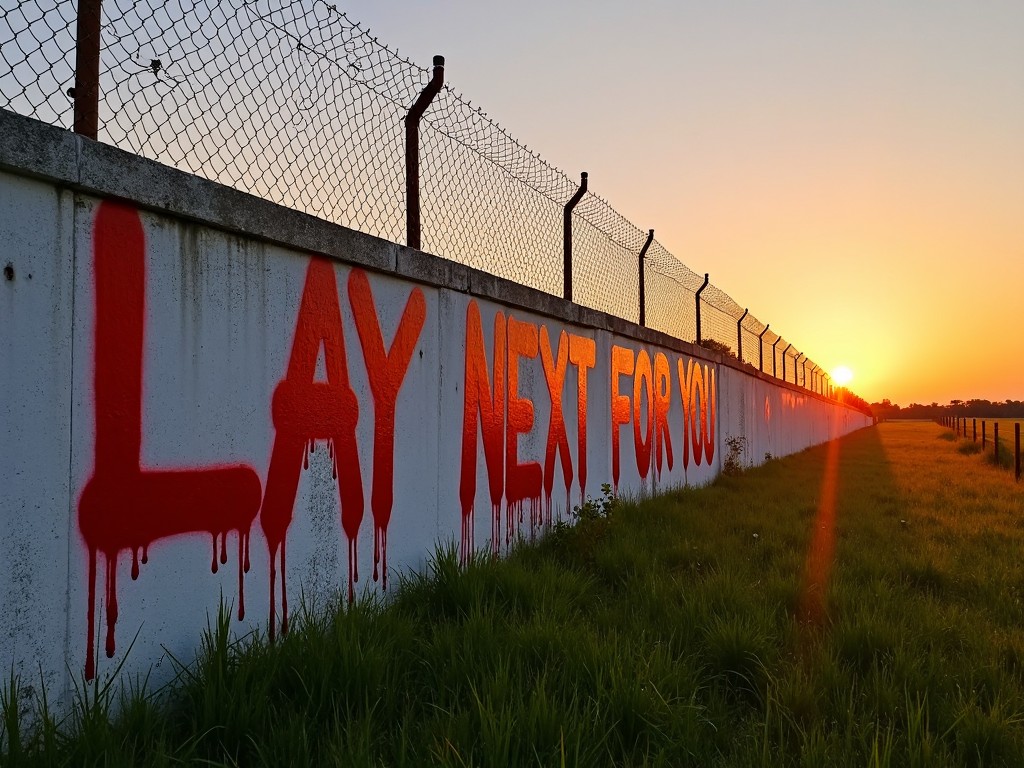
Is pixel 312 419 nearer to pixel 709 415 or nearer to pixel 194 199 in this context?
pixel 194 199

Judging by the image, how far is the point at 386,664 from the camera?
7.45ft

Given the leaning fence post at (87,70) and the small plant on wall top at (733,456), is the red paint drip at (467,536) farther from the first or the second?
the small plant on wall top at (733,456)

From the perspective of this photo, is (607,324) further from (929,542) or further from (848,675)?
(848,675)

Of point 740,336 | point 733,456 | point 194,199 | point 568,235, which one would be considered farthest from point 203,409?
point 740,336

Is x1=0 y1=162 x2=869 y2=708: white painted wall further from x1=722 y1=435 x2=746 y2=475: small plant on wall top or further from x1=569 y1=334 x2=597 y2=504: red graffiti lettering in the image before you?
x1=722 y1=435 x2=746 y2=475: small plant on wall top

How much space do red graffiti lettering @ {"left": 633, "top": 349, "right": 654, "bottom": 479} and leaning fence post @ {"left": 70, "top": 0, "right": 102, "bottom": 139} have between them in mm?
5416

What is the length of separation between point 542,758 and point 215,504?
1.37m

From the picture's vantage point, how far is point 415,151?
3.67 metres

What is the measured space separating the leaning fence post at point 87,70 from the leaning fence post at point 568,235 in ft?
12.5

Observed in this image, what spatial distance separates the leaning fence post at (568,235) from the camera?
18.2 ft

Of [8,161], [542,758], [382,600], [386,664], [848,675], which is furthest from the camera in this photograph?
[382,600]

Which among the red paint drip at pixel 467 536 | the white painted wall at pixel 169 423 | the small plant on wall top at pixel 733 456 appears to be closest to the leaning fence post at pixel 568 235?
the white painted wall at pixel 169 423

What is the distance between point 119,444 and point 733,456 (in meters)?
9.68

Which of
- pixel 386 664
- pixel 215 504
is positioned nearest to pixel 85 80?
pixel 215 504
